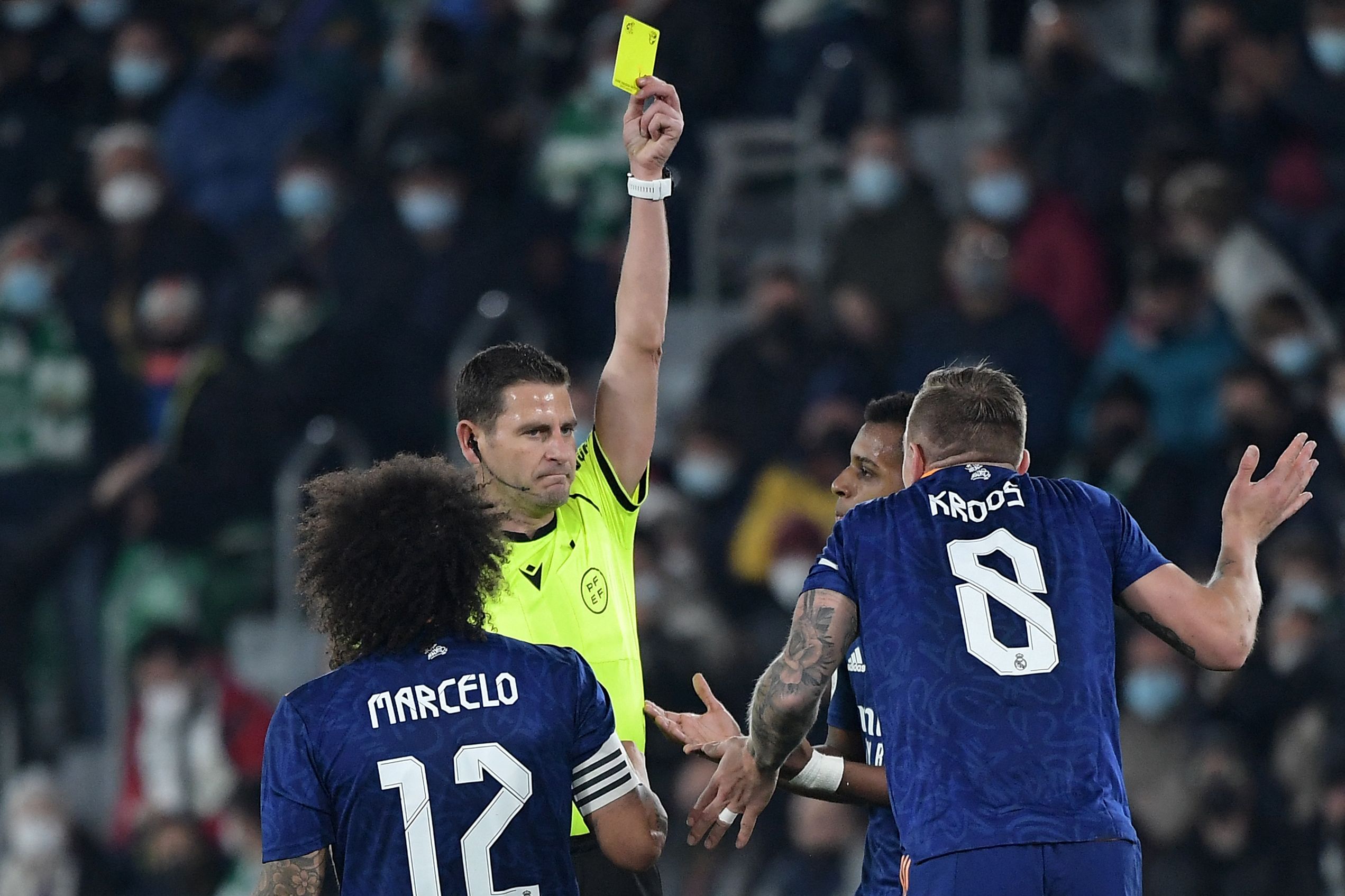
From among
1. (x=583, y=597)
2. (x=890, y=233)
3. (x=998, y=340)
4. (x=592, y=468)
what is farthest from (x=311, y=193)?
(x=583, y=597)

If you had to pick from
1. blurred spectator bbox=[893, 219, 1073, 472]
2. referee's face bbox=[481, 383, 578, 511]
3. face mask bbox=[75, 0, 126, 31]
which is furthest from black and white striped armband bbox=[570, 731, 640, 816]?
face mask bbox=[75, 0, 126, 31]

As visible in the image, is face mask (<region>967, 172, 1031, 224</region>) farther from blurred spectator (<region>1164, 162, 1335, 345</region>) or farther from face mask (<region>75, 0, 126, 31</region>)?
face mask (<region>75, 0, 126, 31</region>)

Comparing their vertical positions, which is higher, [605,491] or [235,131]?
[235,131]

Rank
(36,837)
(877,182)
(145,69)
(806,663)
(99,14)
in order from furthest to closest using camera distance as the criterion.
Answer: (99,14) < (145,69) < (36,837) < (877,182) < (806,663)

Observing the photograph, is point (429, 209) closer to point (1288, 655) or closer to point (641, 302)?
point (1288, 655)

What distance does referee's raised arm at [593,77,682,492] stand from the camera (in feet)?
17.5

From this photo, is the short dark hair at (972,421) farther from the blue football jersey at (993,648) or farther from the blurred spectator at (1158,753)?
the blurred spectator at (1158,753)

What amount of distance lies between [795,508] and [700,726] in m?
5.06

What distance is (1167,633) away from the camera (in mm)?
4590

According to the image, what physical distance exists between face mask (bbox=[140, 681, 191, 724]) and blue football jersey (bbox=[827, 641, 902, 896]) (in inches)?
247

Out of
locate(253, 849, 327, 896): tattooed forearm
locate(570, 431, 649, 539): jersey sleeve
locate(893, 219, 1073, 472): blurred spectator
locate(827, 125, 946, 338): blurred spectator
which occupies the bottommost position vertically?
locate(253, 849, 327, 896): tattooed forearm

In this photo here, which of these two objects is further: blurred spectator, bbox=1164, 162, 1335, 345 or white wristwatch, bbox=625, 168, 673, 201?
blurred spectator, bbox=1164, 162, 1335, 345

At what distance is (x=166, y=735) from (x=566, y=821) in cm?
723

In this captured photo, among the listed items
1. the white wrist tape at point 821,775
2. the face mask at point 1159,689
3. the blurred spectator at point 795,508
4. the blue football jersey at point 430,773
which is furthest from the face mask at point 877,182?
the blue football jersey at point 430,773
